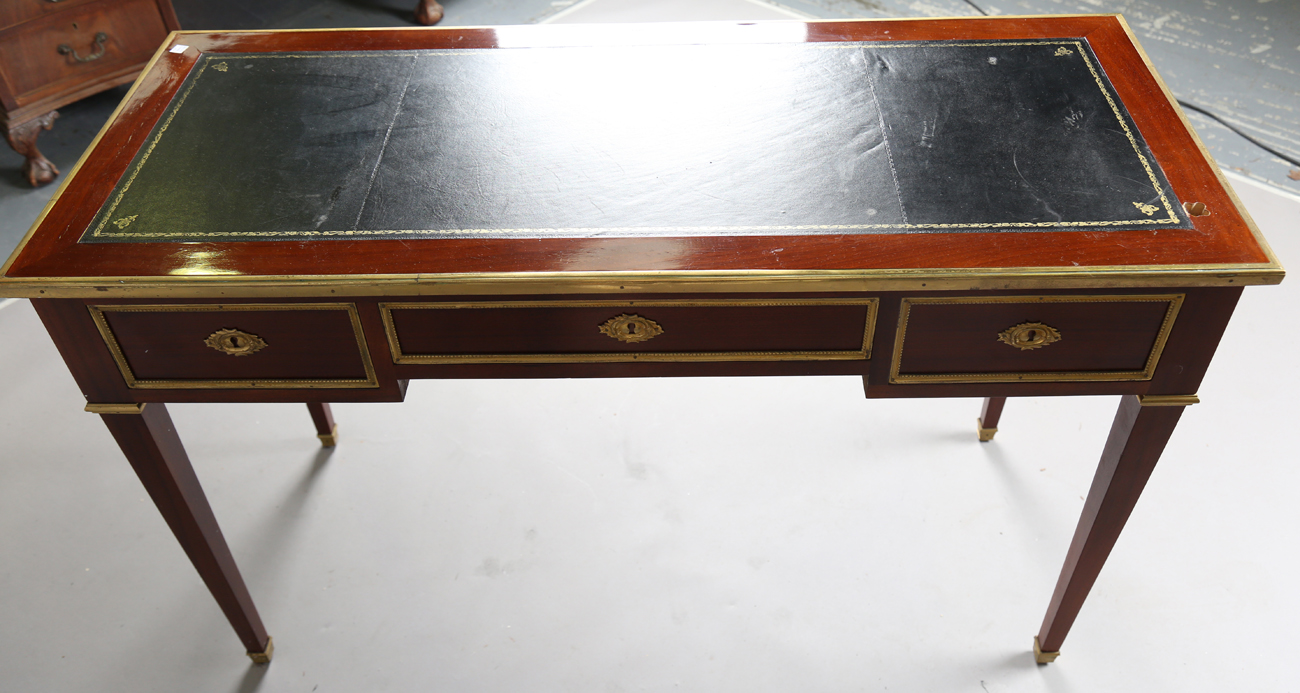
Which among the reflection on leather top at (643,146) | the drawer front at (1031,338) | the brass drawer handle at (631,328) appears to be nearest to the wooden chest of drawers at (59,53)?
the reflection on leather top at (643,146)

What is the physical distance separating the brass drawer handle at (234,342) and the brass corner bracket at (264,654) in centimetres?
78

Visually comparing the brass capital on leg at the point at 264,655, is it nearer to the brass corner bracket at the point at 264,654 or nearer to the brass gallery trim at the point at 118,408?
the brass corner bracket at the point at 264,654

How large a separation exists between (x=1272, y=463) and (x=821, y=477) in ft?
3.39

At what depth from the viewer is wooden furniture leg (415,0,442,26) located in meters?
3.72

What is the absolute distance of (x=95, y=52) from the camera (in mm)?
3068

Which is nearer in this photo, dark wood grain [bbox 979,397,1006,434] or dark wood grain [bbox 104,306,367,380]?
dark wood grain [bbox 104,306,367,380]

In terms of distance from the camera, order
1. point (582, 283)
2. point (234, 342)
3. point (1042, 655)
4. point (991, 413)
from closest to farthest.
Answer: point (582, 283) → point (234, 342) → point (1042, 655) → point (991, 413)

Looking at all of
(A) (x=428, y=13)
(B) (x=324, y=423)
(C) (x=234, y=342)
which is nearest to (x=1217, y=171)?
(C) (x=234, y=342)

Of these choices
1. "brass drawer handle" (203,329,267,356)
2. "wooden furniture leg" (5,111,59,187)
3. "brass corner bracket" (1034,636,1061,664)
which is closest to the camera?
"brass drawer handle" (203,329,267,356)

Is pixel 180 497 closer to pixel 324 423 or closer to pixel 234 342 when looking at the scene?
pixel 234 342

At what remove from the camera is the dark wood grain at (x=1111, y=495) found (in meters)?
1.49

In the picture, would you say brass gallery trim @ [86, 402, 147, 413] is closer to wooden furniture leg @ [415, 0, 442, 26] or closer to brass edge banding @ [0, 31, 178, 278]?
brass edge banding @ [0, 31, 178, 278]

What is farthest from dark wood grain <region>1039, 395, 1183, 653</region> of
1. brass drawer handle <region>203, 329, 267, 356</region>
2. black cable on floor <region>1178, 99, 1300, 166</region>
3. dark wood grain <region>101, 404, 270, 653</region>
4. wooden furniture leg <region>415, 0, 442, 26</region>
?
wooden furniture leg <region>415, 0, 442, 26</region>

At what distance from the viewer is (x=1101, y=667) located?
1.88m
